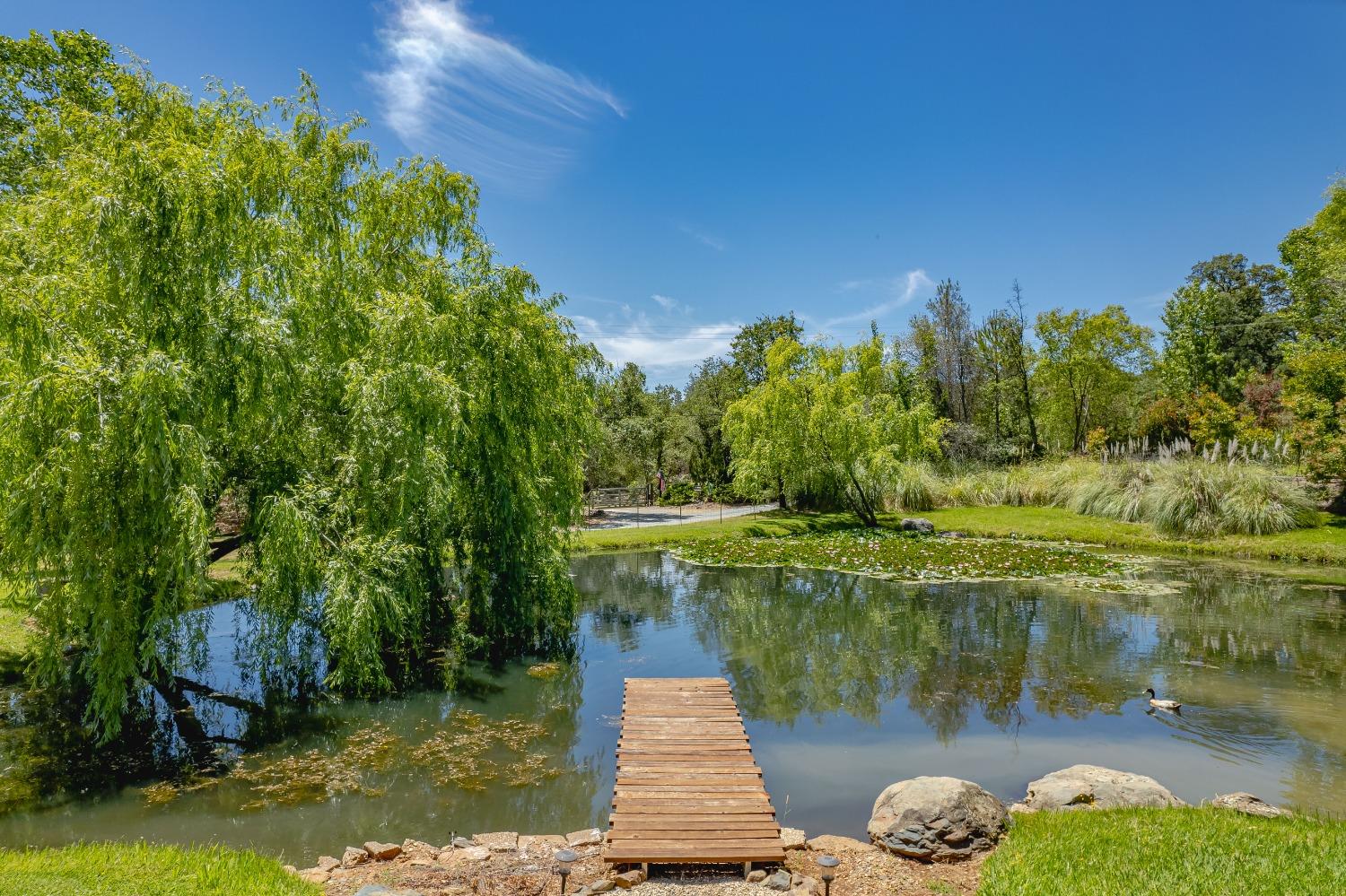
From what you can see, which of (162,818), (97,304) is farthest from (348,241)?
(162,818)

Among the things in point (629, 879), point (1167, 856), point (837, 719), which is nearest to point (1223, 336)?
point (837, 719)

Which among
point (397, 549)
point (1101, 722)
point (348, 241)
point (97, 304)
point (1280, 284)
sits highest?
point (1280, 284)

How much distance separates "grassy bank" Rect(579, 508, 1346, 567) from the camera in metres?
21.9

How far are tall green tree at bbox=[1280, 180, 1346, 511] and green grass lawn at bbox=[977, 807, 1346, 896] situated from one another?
22.8 m

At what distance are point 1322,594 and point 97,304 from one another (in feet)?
81.5

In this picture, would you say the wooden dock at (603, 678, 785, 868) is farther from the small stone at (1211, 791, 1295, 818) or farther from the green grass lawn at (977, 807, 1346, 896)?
the small stone at (1211, 791, 1295, 818)

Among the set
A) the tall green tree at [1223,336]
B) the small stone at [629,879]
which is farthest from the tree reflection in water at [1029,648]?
the tall green tree at [1223,336]

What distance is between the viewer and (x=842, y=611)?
17.4 meters

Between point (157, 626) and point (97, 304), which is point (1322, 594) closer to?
point (157, 626)

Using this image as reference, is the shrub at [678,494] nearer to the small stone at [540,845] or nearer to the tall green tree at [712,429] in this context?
the tall green tree at [712,429]

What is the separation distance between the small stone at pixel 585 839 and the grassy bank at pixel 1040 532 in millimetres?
11912

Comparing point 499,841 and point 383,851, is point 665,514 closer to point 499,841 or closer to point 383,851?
point 499,841

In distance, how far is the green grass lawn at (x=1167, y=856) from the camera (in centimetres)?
516

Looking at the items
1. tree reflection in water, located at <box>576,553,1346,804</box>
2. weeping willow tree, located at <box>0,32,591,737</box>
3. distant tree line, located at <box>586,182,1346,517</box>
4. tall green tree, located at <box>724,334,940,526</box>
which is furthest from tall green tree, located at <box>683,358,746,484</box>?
weeping willow tree, located at <box>0,32,591,737</box>
